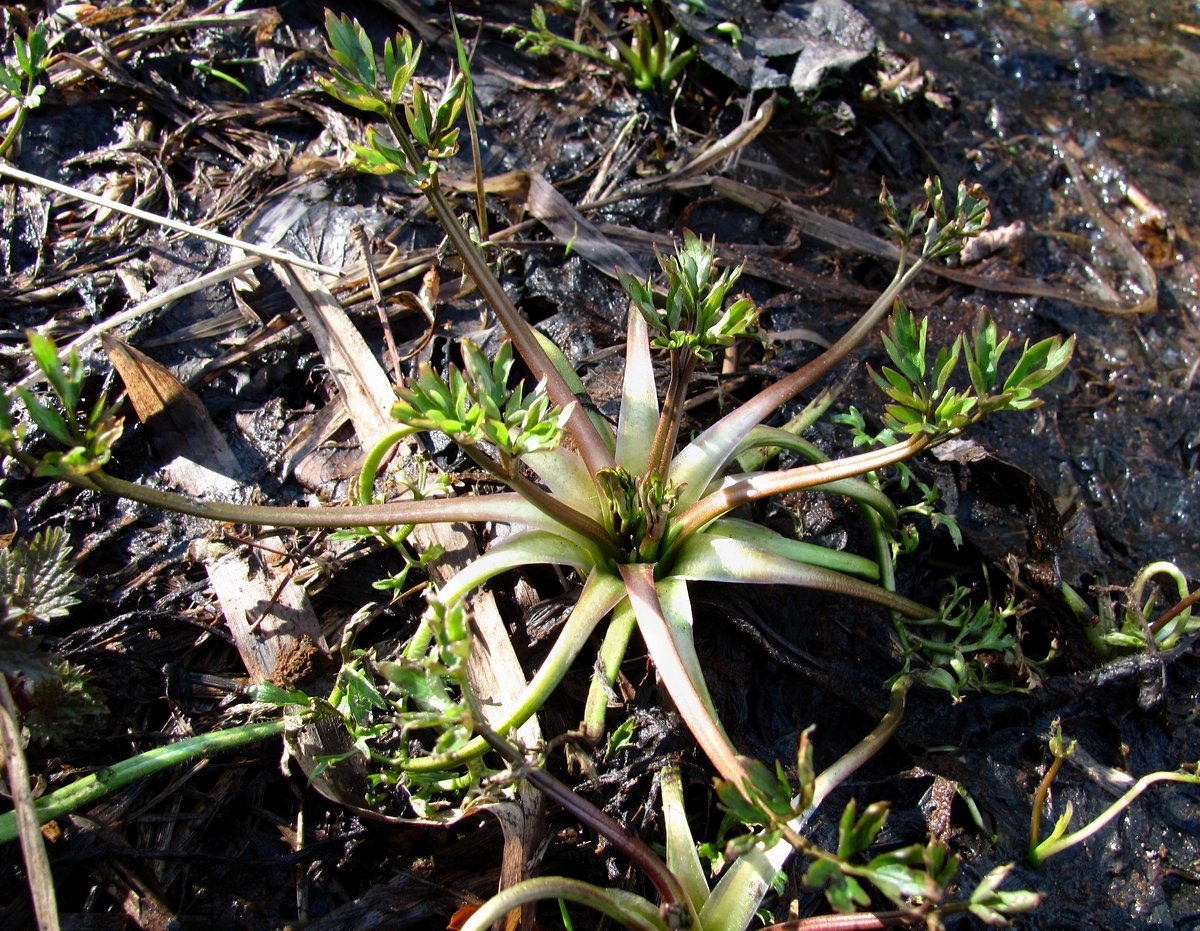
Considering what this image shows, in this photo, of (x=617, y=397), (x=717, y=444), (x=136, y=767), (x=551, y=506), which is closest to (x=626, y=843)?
(x=551, y=506)

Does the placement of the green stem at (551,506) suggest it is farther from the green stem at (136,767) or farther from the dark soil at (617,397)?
the green stem at (136,767)

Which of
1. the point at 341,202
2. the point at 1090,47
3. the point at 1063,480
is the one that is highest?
the point at 341,202

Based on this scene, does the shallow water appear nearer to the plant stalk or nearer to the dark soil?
the dark soil

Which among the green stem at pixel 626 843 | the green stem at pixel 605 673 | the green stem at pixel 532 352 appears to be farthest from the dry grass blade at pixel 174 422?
the green stem at pixel 626 843

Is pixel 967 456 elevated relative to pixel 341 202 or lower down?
lower down

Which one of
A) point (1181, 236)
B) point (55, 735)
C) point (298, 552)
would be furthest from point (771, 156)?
point (55, 735)

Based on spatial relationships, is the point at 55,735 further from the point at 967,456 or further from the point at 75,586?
the point at 967,456
